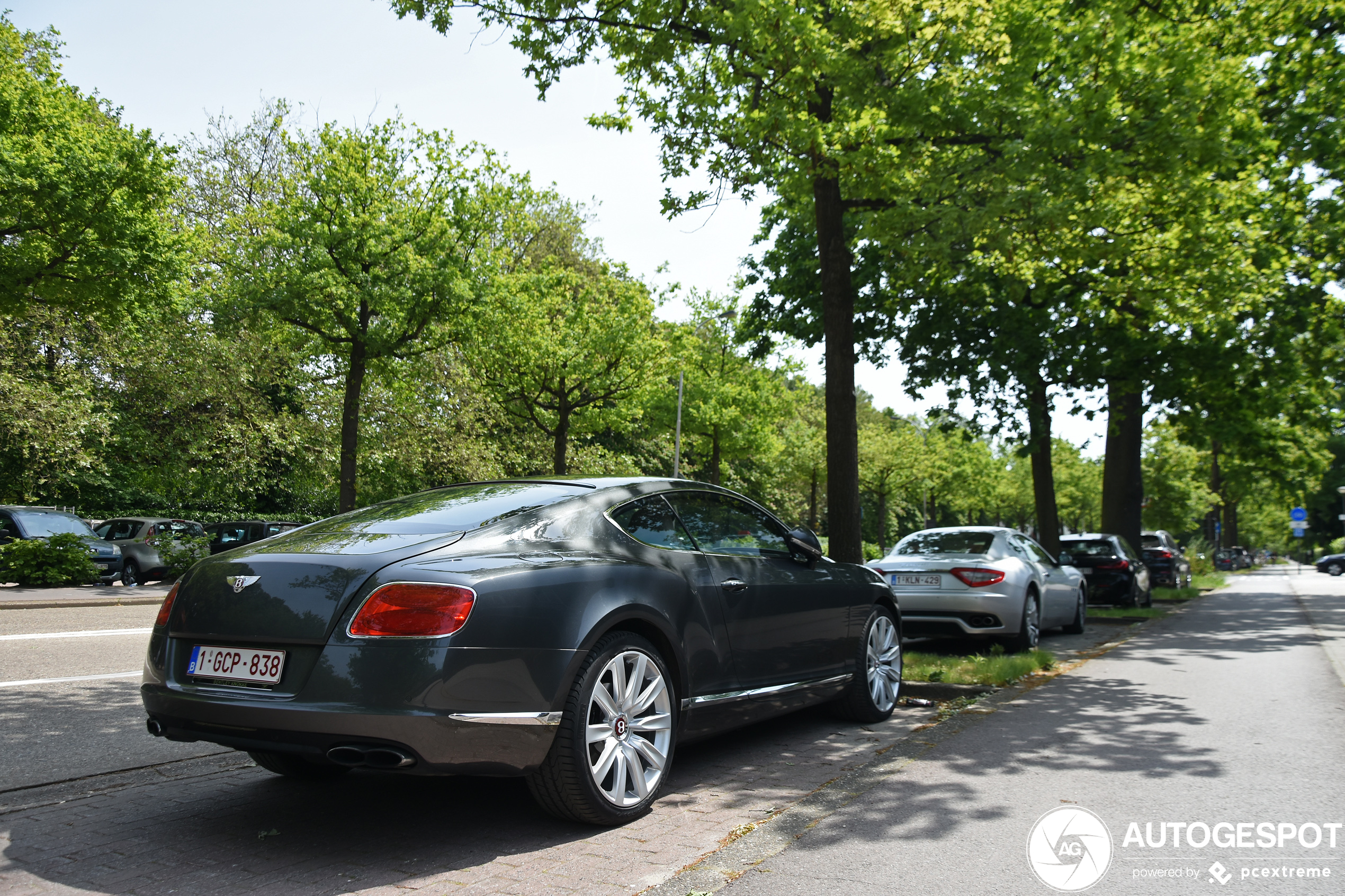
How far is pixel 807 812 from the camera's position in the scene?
4.55 meters

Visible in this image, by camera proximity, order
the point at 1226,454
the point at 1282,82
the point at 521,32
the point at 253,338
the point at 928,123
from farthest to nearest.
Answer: the point at 253,338, the point at 1226,454, the point at 1282,82, the point at 521,32, the point at 928,123

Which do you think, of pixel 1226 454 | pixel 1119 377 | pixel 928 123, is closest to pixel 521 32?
pixel 928 123

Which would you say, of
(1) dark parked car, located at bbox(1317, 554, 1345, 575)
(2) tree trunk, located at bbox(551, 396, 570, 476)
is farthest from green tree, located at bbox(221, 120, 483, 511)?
(1) dark parked car, located at bbox(1317, 554, 1345, 575)

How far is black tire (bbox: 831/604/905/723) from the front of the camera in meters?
6.57

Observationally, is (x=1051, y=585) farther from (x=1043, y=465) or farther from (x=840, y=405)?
(x=1043, y=465)

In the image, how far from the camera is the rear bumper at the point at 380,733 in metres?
3.66

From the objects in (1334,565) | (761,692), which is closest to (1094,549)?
(761,692)

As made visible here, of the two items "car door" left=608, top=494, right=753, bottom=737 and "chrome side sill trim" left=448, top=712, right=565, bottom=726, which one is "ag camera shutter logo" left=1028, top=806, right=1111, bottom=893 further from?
"chrome side sill trim" left=448, top=712, right=565, bottom=726

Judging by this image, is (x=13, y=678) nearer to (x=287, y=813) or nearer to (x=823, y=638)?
(x=287, y=813)

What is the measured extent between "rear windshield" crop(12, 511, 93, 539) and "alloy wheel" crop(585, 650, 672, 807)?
19.3 meters

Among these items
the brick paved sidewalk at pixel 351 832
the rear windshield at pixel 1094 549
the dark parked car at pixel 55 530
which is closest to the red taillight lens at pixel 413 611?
the brick paved sidewalk at pixel 351 832

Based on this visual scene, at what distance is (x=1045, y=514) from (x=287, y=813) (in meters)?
17.2

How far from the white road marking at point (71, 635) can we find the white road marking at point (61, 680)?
118 inches

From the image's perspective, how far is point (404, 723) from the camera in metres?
3.66
